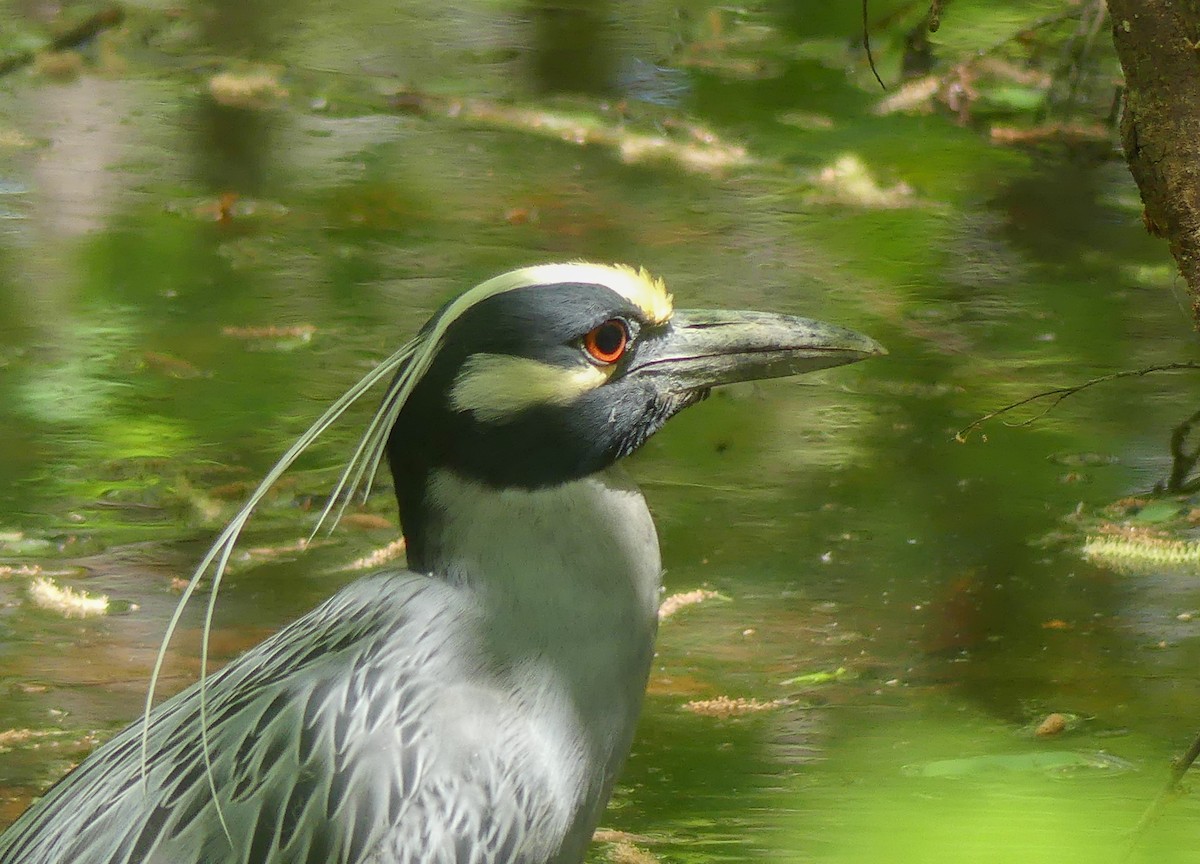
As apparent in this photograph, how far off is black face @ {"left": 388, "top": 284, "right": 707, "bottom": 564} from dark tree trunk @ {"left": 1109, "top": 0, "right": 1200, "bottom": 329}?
2.58 ft

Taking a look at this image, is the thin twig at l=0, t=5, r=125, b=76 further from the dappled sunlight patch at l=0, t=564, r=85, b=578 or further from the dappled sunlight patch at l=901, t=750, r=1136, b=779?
the dappled sunlight patch at l=901, t=750, r=1136, b=779

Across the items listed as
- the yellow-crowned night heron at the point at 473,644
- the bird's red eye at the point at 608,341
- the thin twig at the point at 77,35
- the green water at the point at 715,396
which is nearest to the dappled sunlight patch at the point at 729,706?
the green water at the point at 715,396

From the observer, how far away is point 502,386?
2.42 metres

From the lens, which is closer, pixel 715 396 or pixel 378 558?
pixel 378 558

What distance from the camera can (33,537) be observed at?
171 inches

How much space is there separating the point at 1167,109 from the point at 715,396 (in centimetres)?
316

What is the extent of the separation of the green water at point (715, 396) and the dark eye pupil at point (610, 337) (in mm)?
819

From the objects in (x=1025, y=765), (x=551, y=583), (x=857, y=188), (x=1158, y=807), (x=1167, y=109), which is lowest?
(x=857, y=188)

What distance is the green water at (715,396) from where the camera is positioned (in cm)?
347

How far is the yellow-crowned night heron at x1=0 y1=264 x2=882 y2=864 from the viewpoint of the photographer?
Answer: 2324 millimetres

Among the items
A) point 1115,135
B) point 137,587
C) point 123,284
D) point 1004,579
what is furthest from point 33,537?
point 1115,135

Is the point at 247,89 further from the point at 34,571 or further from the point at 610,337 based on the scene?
the point at 610,337

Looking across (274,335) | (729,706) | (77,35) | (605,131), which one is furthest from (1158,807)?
(77,35)

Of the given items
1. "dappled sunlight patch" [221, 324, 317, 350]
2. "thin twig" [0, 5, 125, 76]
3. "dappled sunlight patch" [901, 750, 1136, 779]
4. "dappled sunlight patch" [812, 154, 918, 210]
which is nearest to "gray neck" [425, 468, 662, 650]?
"dappled sunlight patch" [901, 750, 1136, 779]
